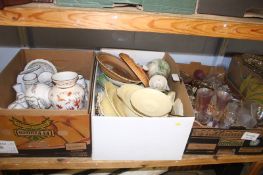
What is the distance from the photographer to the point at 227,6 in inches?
26.6

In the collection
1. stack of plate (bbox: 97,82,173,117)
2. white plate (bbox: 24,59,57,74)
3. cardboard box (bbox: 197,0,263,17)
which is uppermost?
cardboard box (bbox: 197,0,263,17)

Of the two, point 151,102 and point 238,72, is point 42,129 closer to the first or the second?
point 151,102

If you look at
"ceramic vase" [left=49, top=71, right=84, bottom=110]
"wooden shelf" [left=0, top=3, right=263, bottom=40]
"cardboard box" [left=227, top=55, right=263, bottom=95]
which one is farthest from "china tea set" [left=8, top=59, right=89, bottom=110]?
"cardboard box" [left=227, top=55, right=263, bottom=95]

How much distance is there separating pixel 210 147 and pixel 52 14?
73 centimetres

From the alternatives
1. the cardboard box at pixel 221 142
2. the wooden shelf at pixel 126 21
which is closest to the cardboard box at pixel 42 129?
the wooden shelf at pixel 126 21

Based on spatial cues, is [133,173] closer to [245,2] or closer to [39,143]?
[39,143]

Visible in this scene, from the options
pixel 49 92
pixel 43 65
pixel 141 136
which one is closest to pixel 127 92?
pixel 141 136

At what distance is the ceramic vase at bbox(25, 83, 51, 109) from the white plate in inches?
5.9

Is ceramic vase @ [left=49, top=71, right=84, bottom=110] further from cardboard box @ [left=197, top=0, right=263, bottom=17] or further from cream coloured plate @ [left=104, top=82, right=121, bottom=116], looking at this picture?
cardboard box @ [left=197, top=0, right=263, bottom=17]

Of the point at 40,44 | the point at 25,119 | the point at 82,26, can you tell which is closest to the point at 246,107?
the point at 82,26

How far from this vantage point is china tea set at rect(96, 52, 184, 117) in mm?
799

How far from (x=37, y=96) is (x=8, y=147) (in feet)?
0.65

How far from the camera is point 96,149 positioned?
794 millimetres

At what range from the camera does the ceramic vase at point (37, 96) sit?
0.80 m
